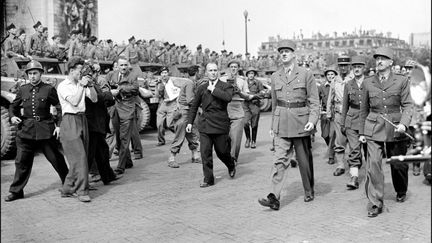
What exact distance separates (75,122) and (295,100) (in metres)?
2.52

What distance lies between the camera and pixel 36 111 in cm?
728

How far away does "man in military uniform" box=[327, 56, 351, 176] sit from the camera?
894cm

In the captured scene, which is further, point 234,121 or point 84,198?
point 234,121

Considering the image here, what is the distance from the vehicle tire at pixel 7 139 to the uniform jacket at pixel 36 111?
332 cm

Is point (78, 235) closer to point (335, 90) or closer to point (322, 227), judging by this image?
point (322, 227)

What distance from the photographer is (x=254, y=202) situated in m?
7.00

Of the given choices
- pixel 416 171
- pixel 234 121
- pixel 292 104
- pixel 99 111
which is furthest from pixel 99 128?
pixel 416 171

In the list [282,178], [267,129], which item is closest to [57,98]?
[282,178]

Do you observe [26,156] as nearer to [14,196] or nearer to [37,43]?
[14,196]

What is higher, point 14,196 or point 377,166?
point 377,166

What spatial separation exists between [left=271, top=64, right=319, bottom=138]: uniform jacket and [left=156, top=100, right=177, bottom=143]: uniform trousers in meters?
4.25

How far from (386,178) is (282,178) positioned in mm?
2362

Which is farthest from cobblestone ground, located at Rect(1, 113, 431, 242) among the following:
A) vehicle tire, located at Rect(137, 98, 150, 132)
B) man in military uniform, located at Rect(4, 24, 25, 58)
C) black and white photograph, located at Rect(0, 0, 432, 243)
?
man in military uniform, located at Rect(4, 24, 25, 58)

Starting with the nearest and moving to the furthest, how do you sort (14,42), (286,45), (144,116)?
(286,45)
(144,116)
(14,42)
